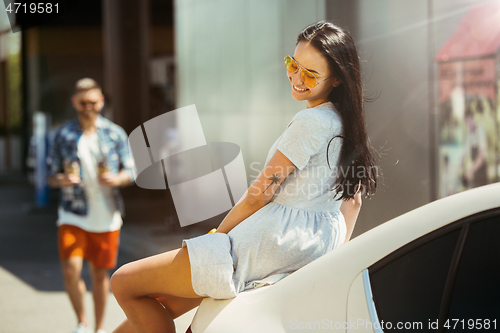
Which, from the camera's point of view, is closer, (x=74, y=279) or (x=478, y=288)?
(x=478, y=288)

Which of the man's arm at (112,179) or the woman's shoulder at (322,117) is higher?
the woman's shoulder at (322,117)

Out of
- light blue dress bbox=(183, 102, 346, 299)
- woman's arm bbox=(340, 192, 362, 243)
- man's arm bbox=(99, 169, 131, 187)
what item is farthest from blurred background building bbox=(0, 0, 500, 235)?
man's arm bbox=(99, 169, 131, 187)

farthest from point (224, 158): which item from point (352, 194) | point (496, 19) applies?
point (352, 194)

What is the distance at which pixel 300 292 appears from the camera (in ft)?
5.43

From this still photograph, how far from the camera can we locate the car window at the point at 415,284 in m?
1.50

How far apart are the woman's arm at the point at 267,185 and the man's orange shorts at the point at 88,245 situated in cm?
249

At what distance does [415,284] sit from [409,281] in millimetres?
18

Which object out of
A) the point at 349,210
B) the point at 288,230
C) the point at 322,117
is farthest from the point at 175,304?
the point at 322,117

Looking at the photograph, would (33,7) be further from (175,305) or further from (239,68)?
(175,305)

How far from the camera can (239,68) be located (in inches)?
299

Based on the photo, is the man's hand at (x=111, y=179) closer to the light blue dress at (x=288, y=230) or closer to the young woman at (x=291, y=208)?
the young woman at (x=291, y=208)

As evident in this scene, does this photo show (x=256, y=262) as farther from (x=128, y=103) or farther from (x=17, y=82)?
(x=17, y=82)

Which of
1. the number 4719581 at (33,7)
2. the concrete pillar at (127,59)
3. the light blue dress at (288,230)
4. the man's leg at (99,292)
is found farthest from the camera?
the concrete pillar at (127,59)

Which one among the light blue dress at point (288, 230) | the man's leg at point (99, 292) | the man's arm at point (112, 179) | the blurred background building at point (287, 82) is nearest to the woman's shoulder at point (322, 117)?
the light blue dress at point (288, 230)
